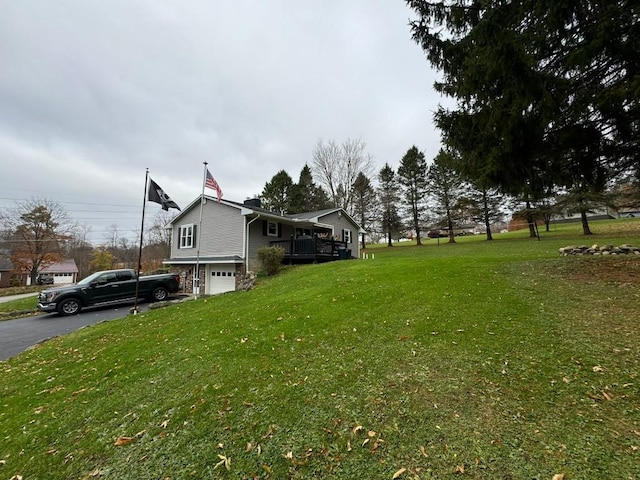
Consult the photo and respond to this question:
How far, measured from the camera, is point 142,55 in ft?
35.6

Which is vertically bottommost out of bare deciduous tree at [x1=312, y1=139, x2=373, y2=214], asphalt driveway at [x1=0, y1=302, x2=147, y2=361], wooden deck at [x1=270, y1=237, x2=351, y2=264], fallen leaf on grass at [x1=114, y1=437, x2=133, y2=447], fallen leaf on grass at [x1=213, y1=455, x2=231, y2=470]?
asphalt driveway at [x1=0, y1=302, x2=147, y2=361]

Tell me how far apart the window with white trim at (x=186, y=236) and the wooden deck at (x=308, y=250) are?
5.84m

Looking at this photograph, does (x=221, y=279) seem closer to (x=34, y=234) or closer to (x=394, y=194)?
(x=394, y=194)

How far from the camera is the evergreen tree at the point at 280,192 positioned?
3512 cm

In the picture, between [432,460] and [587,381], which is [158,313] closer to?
[432,460]

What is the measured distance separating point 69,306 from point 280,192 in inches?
1010

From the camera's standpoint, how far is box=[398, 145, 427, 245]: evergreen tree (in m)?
30.9

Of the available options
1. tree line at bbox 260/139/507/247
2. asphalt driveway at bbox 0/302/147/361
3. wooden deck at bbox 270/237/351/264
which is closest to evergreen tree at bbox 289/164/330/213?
tree line at bbox 260/139/507/247

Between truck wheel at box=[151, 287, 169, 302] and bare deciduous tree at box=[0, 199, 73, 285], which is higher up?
bare deciduous tree at box=[0, 199, 73, 285]

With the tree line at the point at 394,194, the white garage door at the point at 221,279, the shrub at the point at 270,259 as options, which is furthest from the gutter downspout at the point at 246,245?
the tree line at the point at 394,194

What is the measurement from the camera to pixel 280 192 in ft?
116

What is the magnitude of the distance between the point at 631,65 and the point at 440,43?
3.48 m

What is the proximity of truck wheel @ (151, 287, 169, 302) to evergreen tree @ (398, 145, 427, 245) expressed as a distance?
83.6 feet

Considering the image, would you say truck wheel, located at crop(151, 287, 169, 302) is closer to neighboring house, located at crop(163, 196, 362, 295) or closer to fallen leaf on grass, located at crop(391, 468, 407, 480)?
neighboring house, located at crop(163, 196, 362, 295)
